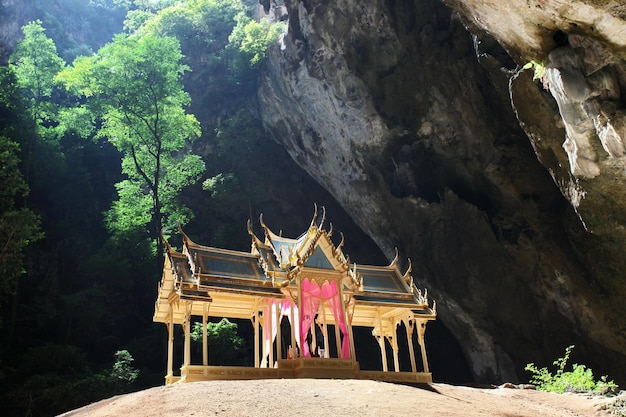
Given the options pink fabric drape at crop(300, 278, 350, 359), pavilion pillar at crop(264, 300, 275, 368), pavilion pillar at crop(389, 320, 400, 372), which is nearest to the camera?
pink fabric drape at crop(300, 278, 350, 359)

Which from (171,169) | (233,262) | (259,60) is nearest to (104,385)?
(233,262)

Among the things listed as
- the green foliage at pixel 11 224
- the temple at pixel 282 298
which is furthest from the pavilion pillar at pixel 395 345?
the green foliage at pixel 11 224

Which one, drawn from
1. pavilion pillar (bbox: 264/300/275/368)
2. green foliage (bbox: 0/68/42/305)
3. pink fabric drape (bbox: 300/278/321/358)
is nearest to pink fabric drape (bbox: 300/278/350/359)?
Result: pink fabric drape (bbox: 300/278/321/358)

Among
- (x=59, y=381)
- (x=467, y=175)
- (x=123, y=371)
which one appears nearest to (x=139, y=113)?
(x=123, y=371)

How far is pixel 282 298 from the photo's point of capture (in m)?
12.9

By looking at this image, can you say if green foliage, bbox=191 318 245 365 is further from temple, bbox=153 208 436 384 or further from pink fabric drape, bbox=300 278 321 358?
pink fabric drape, bbox=300 278 321 358

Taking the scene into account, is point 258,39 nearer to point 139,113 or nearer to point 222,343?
point 139,113

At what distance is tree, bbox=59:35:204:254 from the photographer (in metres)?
25.8

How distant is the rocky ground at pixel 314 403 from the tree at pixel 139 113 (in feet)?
58.1

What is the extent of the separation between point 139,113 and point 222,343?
43.0 feet

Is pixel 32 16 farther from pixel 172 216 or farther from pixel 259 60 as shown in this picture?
pixel 172 216

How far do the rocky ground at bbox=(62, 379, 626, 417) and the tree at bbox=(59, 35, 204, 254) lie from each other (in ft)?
58.1

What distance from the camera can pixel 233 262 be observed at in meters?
13.2

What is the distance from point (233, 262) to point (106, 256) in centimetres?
1328
